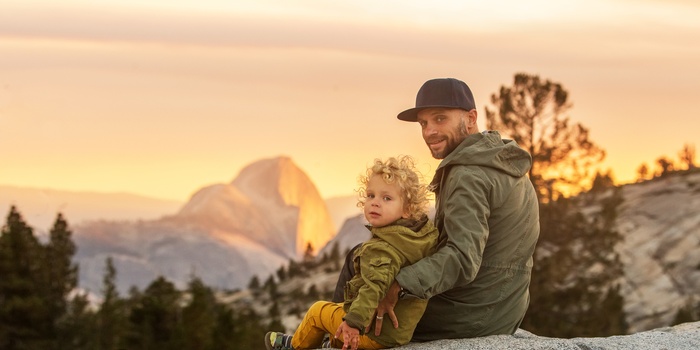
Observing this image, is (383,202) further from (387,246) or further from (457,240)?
(457,240)

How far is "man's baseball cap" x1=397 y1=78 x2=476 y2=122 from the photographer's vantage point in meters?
9.59

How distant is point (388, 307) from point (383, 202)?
82 centimetres

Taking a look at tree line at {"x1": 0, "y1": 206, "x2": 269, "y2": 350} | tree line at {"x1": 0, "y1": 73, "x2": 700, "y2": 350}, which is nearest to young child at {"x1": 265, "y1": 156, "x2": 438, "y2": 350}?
Result: tree line at {"x1": 0, "y1": 73, "x2": 700, "y2": 350}

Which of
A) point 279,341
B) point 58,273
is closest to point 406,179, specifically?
point 279,341

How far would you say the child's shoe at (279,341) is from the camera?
32.7 ft

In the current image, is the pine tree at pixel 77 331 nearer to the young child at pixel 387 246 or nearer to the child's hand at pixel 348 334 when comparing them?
the young child at pixel 387 246

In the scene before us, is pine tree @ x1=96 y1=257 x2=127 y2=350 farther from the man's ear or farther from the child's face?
the child's face

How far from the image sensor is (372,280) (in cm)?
859

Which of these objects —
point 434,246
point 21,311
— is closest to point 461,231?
point 434,246

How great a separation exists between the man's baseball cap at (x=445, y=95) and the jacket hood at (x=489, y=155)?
0.98ft

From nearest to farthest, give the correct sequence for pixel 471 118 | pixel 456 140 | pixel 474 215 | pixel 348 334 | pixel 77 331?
1. pixel 348 334
2. pixel 474 215
3. pixel 456 140
4. pixel 471 118
5. pixel 77 331

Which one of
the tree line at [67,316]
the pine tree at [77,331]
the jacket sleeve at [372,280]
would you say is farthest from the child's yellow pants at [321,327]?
the pine tree at [77,331]

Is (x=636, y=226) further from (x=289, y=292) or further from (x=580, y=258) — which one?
(x=580, y=258)

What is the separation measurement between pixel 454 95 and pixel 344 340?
2.28m
